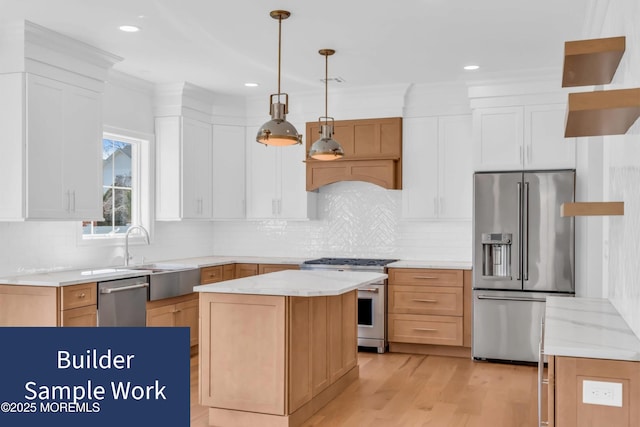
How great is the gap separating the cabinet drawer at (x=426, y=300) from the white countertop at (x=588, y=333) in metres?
2.38

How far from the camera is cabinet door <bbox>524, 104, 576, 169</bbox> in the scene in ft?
18.3

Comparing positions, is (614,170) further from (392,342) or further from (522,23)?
(392,342)

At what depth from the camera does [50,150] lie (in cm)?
457

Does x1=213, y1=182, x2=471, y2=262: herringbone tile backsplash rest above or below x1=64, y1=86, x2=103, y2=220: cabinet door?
below

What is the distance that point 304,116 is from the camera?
6.71m

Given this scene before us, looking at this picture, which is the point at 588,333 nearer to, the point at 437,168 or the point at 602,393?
the point at 602,393

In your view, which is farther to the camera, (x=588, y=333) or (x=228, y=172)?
(x=228, y=172)

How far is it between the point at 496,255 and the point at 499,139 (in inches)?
43.2

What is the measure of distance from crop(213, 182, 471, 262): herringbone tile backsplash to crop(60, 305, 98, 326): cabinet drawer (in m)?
2.83

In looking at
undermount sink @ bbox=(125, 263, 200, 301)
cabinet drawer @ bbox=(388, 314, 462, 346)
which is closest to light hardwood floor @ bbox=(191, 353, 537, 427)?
cabinet drawer @ bbox=(388, 314, 462, 346)

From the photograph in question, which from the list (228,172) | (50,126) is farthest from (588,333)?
(228,172)

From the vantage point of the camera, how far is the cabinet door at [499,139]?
571 centimetres


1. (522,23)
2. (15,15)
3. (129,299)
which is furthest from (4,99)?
(522,23)

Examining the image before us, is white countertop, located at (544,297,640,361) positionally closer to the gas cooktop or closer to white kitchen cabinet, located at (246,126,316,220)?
the gas cooktop
